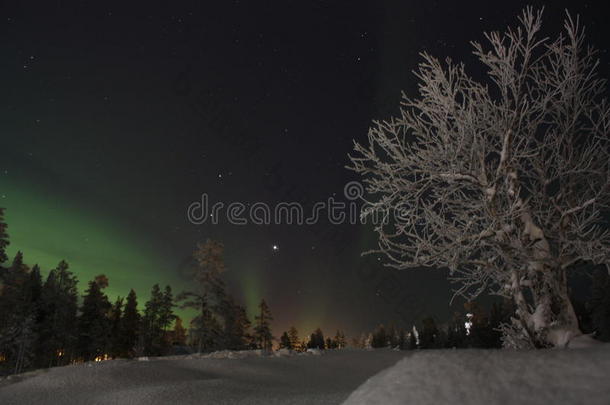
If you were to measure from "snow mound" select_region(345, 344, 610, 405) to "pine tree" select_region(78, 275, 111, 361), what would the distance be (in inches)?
1919

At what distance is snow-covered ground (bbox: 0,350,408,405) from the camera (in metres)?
10.2

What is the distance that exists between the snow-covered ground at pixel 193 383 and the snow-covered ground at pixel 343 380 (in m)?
0.03

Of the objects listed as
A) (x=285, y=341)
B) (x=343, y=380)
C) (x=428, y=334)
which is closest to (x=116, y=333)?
(x=285, y=341)

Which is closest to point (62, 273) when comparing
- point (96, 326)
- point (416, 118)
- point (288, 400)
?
point (96, 326)

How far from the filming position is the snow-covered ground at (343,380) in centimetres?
464

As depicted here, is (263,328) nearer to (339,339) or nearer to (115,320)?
(115,320)

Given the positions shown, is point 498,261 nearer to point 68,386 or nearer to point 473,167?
point 473,167

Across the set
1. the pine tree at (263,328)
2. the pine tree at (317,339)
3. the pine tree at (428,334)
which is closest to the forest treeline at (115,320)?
the pine tree at (263,328)

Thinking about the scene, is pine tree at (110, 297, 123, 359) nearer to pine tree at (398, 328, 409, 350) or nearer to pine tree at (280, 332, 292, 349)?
pine tree at (280, 332, 292, 349)

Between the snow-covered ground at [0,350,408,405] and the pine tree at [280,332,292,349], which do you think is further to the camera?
the pine tree at [280,332,292,349]

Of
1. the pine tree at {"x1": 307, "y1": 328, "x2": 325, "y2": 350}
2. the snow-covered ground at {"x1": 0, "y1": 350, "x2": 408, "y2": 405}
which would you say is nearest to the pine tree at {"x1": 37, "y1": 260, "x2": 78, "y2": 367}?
the snow-covered ground at {"x1": 0, "y1": 350, "x2": 408, "y2": 405}

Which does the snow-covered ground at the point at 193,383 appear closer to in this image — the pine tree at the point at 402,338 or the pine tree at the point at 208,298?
the pine tree at the point at 208,298

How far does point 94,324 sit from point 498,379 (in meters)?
50.6

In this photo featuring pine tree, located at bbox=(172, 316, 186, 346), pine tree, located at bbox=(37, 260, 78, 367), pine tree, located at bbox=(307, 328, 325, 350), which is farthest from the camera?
Answer: pine tree, located at bbox=(307, 328, 325, 350)
